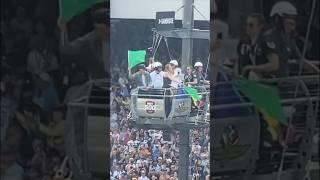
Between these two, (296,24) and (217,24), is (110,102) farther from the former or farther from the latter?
(296,24)

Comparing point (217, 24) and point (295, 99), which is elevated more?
point (217, 24)

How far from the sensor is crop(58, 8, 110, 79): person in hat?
4.23 metres

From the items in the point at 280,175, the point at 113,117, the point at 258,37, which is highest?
the point at 258,37

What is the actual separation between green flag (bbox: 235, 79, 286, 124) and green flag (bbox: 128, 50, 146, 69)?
0.55 metres

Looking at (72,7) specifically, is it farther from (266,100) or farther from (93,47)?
(266,100)

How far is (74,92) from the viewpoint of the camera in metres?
4.27

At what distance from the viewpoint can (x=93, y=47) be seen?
4254 millimetres

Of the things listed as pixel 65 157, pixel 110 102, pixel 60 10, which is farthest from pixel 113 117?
pixel 60 10

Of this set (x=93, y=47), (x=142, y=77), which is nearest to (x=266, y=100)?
(x=142, y=77)

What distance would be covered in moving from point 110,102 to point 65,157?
40cm

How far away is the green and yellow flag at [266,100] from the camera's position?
429 centimetres

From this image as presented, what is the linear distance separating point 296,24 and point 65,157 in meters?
1.52

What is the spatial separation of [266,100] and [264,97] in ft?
0.07

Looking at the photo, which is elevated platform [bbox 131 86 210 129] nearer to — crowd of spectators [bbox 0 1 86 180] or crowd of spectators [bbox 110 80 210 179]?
crowd of spectators [bbox 110 80 210 179]
